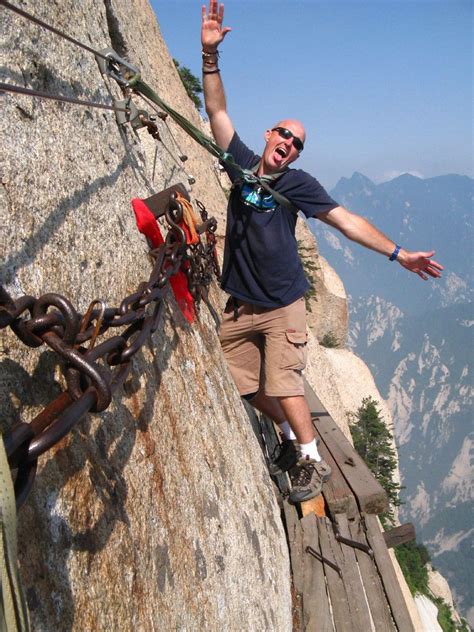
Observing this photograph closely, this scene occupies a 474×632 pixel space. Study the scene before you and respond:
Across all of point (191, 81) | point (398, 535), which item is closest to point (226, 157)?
point (398, 535)

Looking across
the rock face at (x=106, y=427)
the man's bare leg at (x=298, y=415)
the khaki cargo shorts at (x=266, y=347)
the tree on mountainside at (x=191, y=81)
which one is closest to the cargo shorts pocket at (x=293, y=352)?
the khaki cargo shorts at (x=266, y=347)

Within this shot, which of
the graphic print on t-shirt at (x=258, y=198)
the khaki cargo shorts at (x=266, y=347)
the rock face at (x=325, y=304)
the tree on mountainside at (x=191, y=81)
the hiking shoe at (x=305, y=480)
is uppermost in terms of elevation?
the tree on mountainside at (x=191, y=81)

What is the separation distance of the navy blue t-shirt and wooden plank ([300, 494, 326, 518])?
2.55m

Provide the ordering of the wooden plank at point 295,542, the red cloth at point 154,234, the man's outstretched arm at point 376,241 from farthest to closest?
the wooden plank at point 295,542
the man's outstretched arm at point 376,241
the red cloth at point 154,234

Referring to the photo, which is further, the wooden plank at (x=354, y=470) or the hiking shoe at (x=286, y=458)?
the wooden plank at (x=354, y=470)

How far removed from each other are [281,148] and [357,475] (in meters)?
4.40

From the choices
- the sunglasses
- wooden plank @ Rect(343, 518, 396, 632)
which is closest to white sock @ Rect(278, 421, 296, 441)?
wooden plank @ Rect(343, 518, 396, 632)

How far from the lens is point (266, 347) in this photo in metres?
5.31

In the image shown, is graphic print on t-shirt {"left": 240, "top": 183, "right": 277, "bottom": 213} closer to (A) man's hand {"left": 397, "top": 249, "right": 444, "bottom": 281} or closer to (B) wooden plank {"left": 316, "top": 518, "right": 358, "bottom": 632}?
(A) man's hand {"left": 397, "top": 249, "right": 444, "bottom": 281}

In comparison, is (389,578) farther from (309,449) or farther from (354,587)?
(309,449)

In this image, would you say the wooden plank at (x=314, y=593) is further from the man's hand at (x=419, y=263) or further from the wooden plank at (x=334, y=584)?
the man's hand at (x=419, y=263)

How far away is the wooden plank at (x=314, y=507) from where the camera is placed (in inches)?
227

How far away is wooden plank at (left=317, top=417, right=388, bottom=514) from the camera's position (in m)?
6.03

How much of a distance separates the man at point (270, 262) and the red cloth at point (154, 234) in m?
1.14
